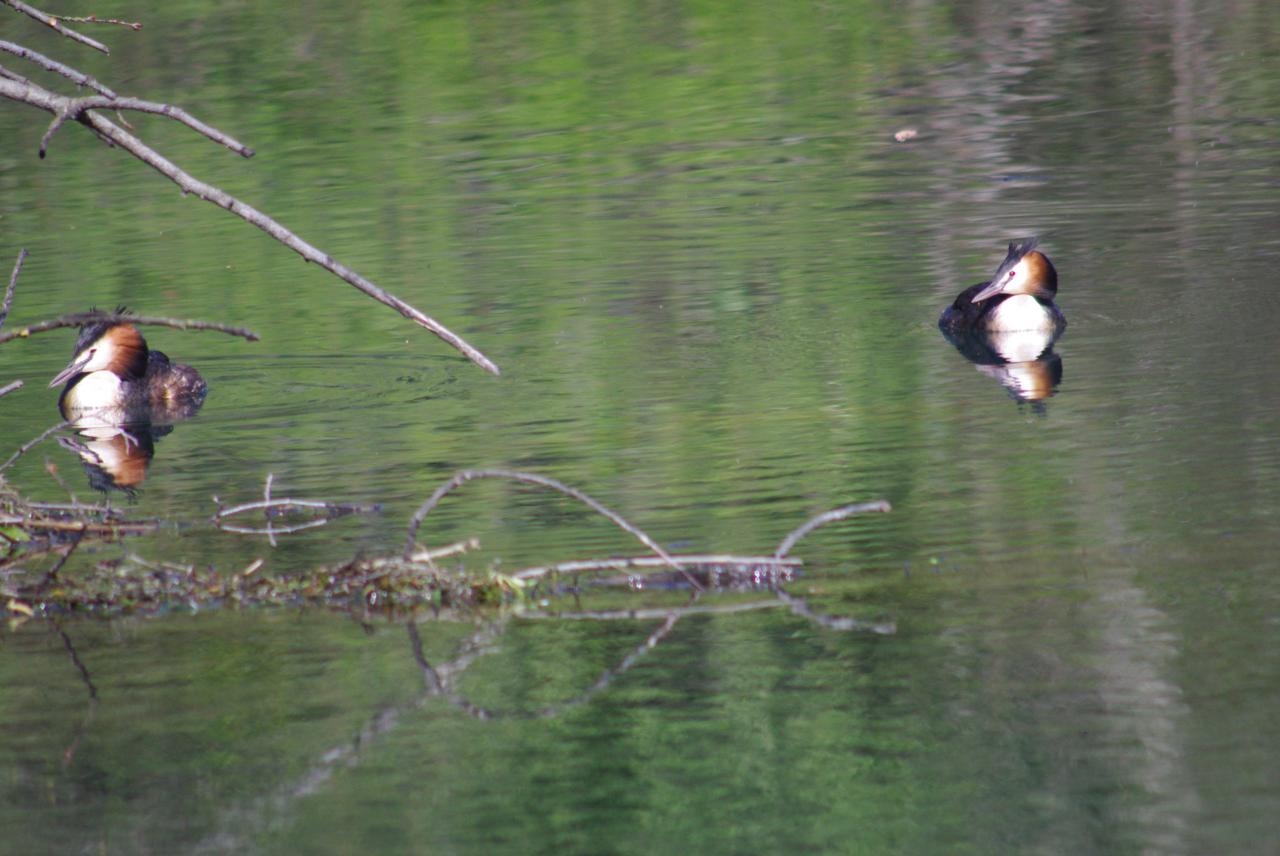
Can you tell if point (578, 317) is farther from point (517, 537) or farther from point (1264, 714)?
point (1264, 714)

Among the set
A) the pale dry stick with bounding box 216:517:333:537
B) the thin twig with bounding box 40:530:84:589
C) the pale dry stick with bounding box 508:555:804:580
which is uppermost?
the pale dry stick with bounding box 216:517:333:537

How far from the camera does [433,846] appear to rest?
17.2 feet

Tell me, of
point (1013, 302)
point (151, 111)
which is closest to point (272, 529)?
point (151, 111)

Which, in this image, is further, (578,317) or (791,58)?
(791,58)

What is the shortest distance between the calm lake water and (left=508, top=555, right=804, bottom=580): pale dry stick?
138 millimetres

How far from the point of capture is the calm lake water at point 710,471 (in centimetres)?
555

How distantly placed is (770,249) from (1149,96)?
8.14 metres

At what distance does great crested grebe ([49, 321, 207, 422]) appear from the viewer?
11.9 meters

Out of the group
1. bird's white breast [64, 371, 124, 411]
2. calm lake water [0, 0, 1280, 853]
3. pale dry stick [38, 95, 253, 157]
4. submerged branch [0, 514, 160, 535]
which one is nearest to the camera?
calm lake water [0, 0, 1280, 853]

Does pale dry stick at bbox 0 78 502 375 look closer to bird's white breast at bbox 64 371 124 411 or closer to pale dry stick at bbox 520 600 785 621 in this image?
pale dry stick at bbox 520 600 785 621

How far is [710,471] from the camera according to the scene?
30.2 ft

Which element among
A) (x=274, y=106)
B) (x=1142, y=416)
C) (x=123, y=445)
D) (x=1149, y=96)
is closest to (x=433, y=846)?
(x=1142, y=416)

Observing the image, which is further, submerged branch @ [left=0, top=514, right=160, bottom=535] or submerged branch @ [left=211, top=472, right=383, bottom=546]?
submerged branch @ [left=211, top=472, right=383, bottom=546]

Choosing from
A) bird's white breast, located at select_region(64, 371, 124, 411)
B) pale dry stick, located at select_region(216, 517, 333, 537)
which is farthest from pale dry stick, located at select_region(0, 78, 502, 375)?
bird's white breast, located at select_region(64, 371, 124, 411)
